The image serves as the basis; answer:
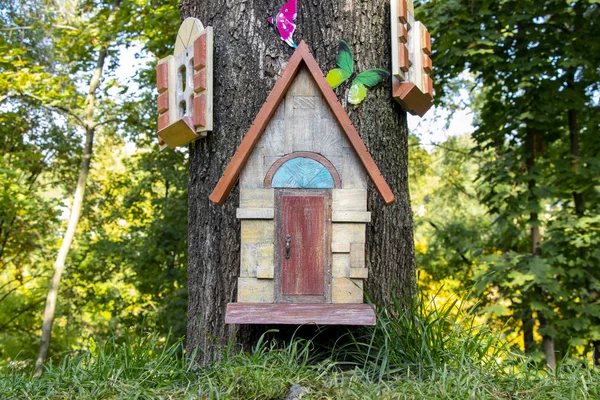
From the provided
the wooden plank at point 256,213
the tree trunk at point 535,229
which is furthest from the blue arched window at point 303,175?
the tree trunk at point 535,229

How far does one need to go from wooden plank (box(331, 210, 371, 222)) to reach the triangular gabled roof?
0.10 metres

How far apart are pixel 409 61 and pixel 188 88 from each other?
3.65 feet

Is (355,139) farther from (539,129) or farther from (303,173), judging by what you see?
(539,129)

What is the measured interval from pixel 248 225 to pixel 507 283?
5.62m

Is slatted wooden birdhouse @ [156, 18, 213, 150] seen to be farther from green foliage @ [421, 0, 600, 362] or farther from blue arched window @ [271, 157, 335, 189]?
green foliage @ [421, 0, 600, 362]

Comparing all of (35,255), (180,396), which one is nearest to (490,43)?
(180,396)

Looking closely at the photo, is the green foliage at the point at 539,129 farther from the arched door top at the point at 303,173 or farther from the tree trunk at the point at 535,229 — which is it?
the arched door top at the point at 303,173

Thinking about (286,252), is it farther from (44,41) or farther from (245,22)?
(44,41)

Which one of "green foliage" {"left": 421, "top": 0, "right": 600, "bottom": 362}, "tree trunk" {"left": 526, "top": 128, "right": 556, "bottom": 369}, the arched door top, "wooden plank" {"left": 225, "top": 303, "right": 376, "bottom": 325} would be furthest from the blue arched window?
"tree trunk" {"left": 526, "top": 128, "right": 556, "bottom": 369}

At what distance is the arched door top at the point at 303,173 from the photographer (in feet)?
8.95

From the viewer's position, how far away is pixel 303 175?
2732 millimetres

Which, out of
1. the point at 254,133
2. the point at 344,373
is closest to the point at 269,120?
the point at 254,133

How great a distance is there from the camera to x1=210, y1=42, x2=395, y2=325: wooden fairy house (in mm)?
2664

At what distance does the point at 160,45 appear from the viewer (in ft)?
31.7
